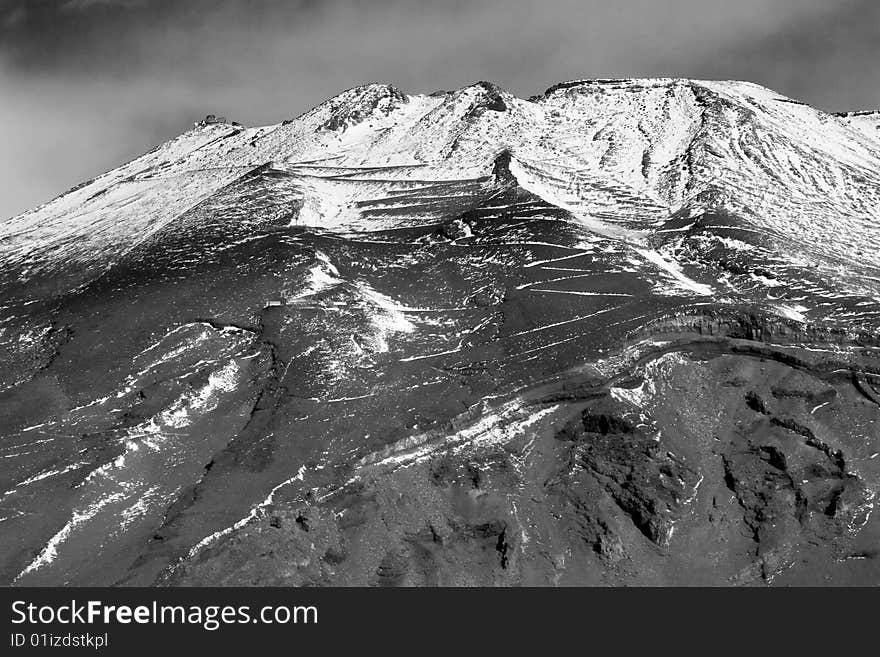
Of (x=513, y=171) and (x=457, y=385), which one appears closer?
(x=457, y=385)

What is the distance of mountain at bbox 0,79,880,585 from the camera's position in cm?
4772

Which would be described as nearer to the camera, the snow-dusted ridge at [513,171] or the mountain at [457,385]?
the mountain at [457,385]

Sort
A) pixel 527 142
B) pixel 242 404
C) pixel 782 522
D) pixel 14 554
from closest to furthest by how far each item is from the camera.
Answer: pixel 14 554
pixel 782 522
pixel 242 404
pixel 527 142

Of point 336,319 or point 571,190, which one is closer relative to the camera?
point 336,319

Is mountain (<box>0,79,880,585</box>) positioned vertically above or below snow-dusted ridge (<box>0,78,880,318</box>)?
below

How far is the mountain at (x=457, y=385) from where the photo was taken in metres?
47.7

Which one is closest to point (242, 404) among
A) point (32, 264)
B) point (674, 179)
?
point (32, 264)

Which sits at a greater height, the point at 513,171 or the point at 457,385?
the point at 513,171

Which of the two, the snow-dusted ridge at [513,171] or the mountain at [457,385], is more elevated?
the snow-dusted ridge at [513,171]

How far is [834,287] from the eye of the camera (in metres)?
65.2

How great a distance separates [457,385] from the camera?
55.6m

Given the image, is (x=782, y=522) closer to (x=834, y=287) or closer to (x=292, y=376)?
(x=834, y=287)

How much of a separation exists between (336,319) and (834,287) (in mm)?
29809

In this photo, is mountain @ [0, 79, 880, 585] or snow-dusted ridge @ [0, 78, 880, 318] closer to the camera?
mountain @ [0, 79, 880, 585]
